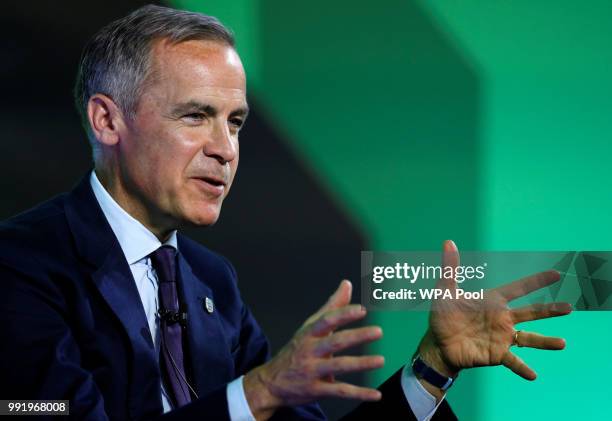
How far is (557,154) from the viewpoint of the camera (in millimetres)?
2789

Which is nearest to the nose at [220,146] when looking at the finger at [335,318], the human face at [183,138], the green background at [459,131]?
the human face at [183,138]

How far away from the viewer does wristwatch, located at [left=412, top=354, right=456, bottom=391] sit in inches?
73.5

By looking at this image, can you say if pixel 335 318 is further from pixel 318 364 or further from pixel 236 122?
pixel 236 122

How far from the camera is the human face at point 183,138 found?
6.25 ft

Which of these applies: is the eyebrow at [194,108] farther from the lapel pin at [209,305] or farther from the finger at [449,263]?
the finger at [449,263]

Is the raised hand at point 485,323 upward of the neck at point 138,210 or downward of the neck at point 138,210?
downward

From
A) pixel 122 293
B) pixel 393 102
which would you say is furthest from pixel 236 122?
pixel 393 102

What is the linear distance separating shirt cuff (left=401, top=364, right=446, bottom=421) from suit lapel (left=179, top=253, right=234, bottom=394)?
39cm

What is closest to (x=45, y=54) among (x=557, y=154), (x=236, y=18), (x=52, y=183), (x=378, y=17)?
(x=52, y=183)

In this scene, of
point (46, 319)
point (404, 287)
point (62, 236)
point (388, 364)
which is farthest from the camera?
point (388, 364)

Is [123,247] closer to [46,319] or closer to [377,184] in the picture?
[46,319]

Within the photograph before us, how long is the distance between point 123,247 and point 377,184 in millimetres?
1077

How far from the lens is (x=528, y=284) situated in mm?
1803

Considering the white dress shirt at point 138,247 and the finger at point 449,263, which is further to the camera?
the white dress shirt at point 138,247
